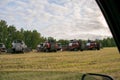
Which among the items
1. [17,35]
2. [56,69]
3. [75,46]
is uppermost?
[17,35]

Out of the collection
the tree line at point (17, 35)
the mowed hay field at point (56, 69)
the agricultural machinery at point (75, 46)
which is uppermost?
the tree line at point (17, 35)

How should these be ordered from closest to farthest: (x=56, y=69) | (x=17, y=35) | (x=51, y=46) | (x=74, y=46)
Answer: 1. (x=56, y=69)
2. (x=51, y=46)
3. (x=74, y=46)
4. (x=17, y=35)

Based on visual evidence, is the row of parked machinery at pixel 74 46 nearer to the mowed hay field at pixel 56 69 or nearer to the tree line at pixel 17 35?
the tree line at pixel 17 35

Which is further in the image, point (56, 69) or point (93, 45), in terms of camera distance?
point (93, 45)

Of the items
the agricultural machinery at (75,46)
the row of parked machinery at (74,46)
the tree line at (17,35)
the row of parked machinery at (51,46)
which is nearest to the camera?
the row of parked machinery at (51,46)

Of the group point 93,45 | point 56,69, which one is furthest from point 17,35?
point 56,69

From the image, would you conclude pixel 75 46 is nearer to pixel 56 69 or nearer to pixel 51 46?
pixel 51 46

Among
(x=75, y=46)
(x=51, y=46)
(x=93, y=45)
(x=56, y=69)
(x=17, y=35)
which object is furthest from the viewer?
(x=17, y=35)

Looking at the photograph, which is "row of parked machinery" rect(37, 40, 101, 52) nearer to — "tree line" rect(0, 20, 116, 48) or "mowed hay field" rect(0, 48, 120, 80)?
"tree line" rect(0, 20, 116, 48)

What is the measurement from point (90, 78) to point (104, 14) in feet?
1.24

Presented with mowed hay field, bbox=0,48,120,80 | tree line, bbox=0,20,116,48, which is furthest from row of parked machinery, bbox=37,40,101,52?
mowed hay field, bbox=0,48,120,80

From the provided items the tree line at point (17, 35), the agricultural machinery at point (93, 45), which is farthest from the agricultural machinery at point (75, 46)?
the tree line at point (17, 35)

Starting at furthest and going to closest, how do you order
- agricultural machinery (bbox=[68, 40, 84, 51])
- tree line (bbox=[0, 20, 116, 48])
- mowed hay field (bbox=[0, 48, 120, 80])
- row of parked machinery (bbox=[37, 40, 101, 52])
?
tree line (bbox=[0, 20, 116, 48]) → agricultural machinery (bbox=[68, 40, 84, 51]) → row of parked machinery (bbox=[37, 40, 101, 52]) → mowed hay field (bbox=[0, 48, 120, 80])

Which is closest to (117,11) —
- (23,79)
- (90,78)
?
(90,78)
